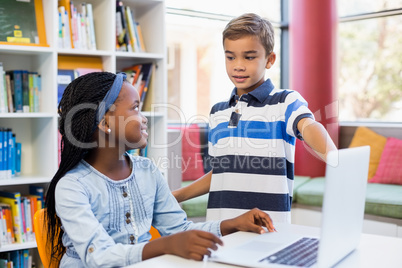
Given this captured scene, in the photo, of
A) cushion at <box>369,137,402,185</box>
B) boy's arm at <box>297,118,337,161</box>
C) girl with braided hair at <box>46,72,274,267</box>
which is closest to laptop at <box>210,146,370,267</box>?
girl with braided hair at <box>46,72,274,267</box>

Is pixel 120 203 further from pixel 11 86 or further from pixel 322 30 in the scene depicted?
pixel 322 30

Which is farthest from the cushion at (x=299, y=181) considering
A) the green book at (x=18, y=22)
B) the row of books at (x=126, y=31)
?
the green book at (x=18, y=22)

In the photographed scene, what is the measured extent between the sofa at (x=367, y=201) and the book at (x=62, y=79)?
0.95 metres

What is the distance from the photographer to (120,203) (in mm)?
1335

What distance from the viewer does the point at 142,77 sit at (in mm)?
3123

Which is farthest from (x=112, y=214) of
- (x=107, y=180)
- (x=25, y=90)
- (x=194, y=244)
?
(x=25, y=90)

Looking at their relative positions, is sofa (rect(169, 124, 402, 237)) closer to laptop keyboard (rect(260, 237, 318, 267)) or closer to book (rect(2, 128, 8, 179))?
book (rect(2, 128, 8, 179))

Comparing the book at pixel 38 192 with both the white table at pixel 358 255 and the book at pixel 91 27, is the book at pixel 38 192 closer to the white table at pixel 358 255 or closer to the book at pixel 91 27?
the book at pixel 91 27

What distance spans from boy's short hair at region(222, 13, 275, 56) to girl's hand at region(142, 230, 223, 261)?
2.85 feet

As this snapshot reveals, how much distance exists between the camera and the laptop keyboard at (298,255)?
3.38ft

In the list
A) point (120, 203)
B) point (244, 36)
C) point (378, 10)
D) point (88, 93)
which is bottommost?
point (120, 203)

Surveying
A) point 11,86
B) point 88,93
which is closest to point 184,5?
point 11,86

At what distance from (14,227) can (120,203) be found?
1588mm

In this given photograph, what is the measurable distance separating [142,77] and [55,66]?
2.06 ft
